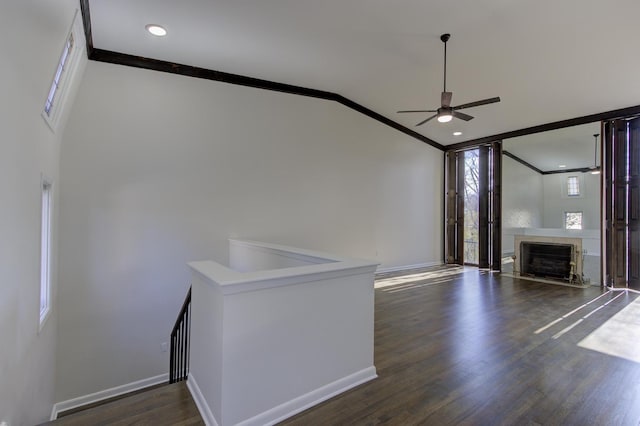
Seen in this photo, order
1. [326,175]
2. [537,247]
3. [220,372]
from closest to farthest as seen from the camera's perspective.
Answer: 1. [220,372]
2. [326,175]
3. [537,247]

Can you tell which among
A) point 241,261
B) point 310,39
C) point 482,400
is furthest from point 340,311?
point 310,39

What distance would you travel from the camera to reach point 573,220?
8.77m

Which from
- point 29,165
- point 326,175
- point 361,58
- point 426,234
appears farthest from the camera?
point 426,234

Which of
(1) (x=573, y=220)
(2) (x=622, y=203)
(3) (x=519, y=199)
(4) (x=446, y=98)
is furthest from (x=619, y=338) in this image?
(1) (x=573, y=220)

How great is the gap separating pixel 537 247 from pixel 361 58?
5428 millimetres

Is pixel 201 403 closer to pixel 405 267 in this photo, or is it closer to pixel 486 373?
pixel 486 373

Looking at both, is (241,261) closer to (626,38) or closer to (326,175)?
(326,175)

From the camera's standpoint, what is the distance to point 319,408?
2.06 m

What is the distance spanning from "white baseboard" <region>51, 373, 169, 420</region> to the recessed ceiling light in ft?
14.5

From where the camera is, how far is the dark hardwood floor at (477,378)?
1999mm

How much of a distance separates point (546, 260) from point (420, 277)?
8.73 feet

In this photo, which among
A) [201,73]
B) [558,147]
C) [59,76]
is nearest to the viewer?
[59,76]

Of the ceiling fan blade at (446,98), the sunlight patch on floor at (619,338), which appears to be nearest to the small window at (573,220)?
the sunlight patch on floor at (619,338)

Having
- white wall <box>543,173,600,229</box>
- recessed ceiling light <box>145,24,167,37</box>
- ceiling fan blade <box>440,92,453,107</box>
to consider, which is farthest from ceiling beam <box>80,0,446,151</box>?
white wall <box>543,173,600,229</box>
